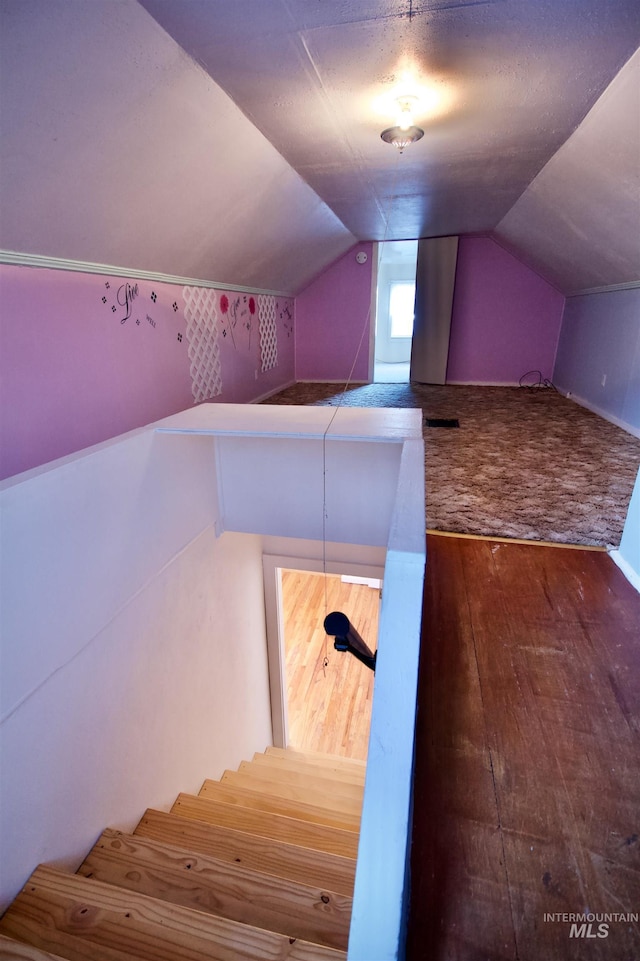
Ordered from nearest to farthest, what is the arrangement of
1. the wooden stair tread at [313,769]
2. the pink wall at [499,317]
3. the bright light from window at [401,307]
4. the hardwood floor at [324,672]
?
1. the wooden stair tread at [313,769]
2. the hardwood floor at [324,672]
3. the pink wall at [499,317]
4. the bright light from window at [401,307]

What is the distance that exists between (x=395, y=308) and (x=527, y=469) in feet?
24.9

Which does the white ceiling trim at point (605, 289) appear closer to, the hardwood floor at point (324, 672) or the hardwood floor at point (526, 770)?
the hardwood floor at point (526, 770)

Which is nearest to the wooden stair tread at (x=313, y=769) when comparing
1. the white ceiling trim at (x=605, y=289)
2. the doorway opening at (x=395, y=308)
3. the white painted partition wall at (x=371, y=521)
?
the white painted partition wall at (x=371, y=521)

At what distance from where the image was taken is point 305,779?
9.27 ft

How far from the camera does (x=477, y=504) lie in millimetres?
2336

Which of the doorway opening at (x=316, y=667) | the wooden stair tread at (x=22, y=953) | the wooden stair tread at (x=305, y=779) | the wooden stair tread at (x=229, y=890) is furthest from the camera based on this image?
the doorway opening at (x=316, y=667)

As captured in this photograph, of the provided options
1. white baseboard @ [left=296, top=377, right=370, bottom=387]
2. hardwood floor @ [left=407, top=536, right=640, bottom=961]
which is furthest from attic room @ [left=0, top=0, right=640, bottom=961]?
white baseboard @ [left=296, top=377, right=370, bottom=387]

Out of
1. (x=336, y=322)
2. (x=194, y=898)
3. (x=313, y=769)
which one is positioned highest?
(x=336, y=322)

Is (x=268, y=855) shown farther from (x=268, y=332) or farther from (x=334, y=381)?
(x=334, y=381)

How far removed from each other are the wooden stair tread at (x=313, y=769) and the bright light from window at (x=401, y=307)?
26.7 feet

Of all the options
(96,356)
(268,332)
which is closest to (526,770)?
(96,356)

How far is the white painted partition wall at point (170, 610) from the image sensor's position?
82cm

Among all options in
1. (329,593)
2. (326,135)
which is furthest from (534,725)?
(329,593)

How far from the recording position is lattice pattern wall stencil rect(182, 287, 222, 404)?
348 centimetres
